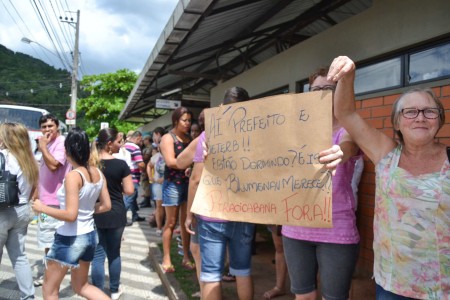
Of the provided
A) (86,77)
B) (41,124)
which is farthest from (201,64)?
(86,77)

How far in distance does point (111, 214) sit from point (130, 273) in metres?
1.80

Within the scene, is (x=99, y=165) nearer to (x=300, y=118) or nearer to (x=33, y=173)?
(x=33, y=173)

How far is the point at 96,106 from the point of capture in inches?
1158

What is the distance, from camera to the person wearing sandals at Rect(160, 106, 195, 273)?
12.5 feet

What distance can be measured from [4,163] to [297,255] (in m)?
2.68

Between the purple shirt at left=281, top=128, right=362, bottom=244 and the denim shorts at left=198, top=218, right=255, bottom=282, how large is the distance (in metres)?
0.63

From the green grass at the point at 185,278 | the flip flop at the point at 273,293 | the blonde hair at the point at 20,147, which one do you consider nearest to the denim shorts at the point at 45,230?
the blonde hair at the point at 20,147

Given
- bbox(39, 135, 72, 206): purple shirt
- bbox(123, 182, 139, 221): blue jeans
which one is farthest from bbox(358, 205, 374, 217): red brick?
bbox(123, 182, 139, 221): blue jeans

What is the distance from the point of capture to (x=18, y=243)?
132 inches

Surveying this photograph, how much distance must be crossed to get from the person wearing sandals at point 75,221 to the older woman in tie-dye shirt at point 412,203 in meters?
2.01

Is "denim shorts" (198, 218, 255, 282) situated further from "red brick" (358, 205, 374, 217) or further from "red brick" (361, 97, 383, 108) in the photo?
"red brick" (361, 97, 383, 108)

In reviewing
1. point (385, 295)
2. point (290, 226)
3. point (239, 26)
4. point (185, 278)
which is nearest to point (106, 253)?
point (185, 278)

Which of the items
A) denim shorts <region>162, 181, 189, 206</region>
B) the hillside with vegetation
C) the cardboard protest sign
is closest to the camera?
the cardboard protest sign

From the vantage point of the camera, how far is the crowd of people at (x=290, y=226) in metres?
1.52
